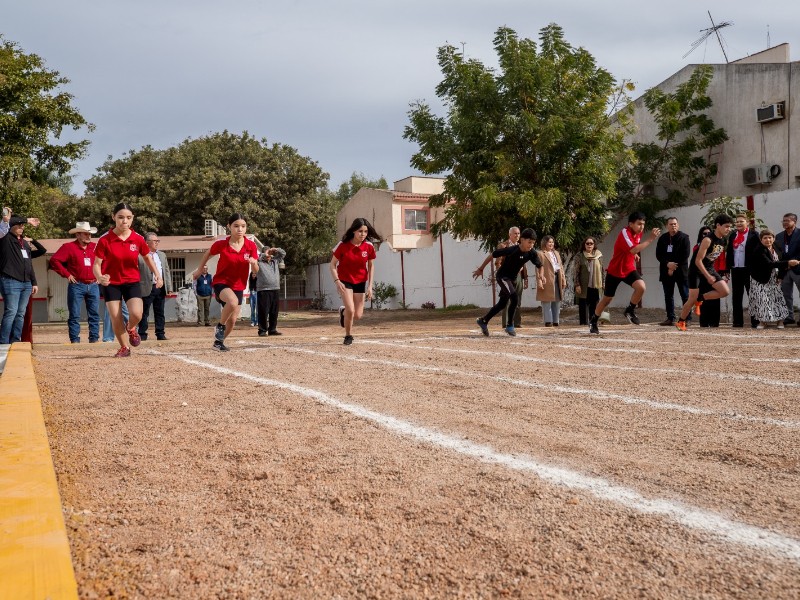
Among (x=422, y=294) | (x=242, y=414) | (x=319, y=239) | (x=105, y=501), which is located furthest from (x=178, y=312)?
(x=105, y=501)

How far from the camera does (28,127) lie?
23.2m

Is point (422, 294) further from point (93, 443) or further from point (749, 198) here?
point (93, 443)

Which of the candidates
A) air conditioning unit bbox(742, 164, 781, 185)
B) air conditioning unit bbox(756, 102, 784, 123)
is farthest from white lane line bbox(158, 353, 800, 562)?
air conditioning unit bbox(756, 102, 784, 123)

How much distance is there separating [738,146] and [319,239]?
87.2ft

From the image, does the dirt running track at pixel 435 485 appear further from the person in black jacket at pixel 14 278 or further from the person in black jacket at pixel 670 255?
the person in black jacket at pixel 670 255

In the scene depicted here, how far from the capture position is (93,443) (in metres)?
3.92

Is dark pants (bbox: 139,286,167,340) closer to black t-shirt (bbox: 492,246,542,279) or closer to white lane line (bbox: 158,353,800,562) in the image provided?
black t-shirt (bbox: 492,246,542,279)

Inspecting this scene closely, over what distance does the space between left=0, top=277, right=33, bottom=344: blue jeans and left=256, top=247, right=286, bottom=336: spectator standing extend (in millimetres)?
4410

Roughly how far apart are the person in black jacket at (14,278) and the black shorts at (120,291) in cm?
243

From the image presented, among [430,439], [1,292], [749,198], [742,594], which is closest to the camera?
[742,594]

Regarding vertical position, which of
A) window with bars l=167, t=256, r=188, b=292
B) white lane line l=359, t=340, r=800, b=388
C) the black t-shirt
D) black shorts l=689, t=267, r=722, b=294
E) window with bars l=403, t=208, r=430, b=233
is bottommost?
white lane line l=359, t=340, r=800, b=388

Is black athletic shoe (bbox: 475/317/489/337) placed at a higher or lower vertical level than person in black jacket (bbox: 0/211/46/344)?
lower

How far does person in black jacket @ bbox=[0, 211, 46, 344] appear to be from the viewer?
10.6 metres

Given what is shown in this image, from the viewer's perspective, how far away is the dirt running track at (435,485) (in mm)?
2184
